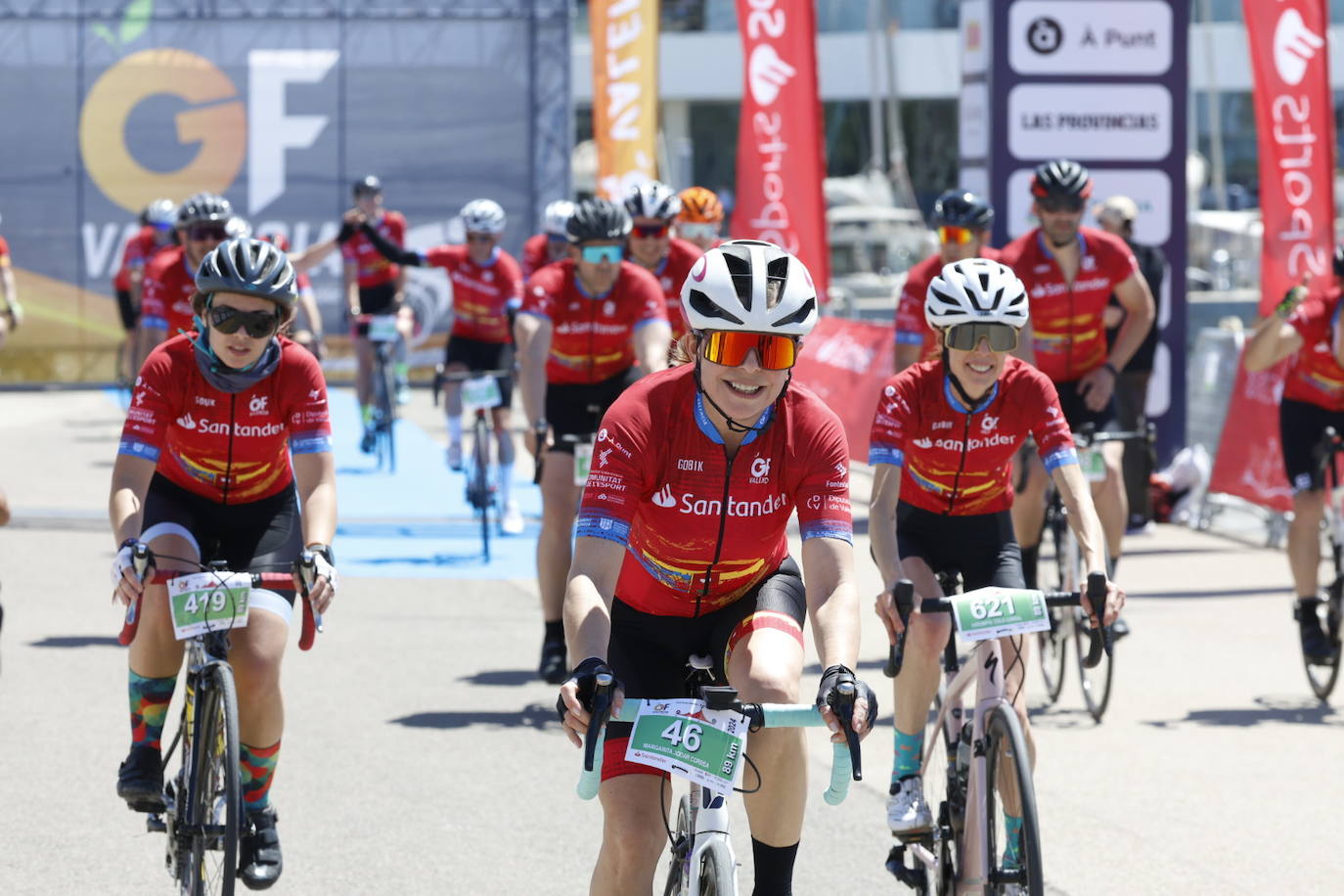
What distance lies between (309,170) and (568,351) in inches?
769

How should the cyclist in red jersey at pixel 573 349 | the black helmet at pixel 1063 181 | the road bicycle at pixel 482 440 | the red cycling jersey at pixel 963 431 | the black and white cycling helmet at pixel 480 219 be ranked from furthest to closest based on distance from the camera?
1. the black and white cycling helmet at pixel 480 219
2. the road bicycle at pixel 482 440
3. the black helmet at pixel 1063 181
4. the cyclist in red jersey at pixel 573 349
5. the red cycling jersey at pixel 963 431

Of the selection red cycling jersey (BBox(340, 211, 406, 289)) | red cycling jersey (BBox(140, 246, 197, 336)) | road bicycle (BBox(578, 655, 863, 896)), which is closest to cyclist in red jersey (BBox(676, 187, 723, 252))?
red cycling jersey (BBox(140, 246, 197, 336))

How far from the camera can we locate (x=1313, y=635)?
8656mm

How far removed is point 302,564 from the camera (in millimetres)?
5191

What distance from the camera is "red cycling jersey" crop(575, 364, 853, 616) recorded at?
173 inches

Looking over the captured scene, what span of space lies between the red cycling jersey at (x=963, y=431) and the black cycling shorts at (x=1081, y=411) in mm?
3715

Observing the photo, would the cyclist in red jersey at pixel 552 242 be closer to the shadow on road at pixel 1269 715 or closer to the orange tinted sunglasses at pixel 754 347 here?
the shadow on road at pixel 1269 715

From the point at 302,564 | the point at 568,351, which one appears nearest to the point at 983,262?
the point at 302,564

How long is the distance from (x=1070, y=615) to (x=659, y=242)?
2.79 metres

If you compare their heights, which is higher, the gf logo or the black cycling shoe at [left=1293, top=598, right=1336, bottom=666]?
the gf logo

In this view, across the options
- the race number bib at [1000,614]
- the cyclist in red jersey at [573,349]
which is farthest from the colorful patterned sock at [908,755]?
the cyclist in red jersey at [573,349]

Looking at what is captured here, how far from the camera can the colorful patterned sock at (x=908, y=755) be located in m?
5.71

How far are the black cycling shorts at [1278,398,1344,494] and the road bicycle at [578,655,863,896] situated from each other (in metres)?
5.38

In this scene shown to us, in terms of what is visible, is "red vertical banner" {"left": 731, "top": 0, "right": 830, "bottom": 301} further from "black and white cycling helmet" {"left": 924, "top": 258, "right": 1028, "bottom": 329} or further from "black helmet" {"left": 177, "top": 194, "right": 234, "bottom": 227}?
"black and white cycling helmet" {"left": 924, "top": 258, "right": 1028, "bottom": 329}
